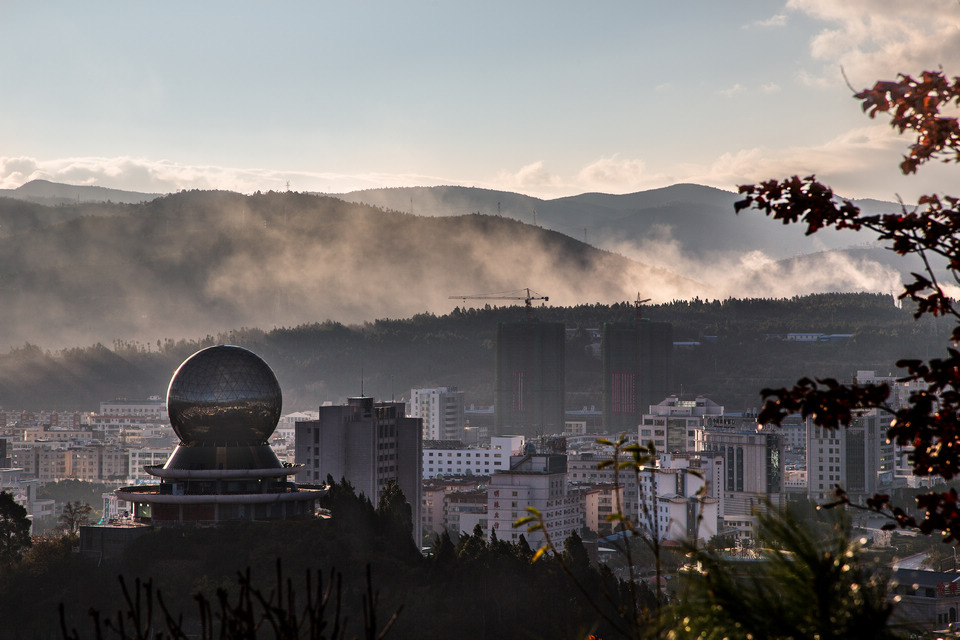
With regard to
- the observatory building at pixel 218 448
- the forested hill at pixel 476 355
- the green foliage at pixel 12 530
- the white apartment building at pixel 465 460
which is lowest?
the white apartment building at pixel 465 460

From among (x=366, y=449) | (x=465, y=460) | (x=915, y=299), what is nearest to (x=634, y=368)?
(x=465, y=460)

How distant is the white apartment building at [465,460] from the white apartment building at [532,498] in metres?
32.5

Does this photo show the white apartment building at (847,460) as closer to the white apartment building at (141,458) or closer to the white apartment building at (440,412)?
the white apartment building at (141,458)

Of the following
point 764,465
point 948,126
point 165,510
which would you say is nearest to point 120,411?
point 764,465

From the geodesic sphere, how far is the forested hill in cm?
13054

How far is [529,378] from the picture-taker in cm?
15112

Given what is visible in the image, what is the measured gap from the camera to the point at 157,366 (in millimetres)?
183750

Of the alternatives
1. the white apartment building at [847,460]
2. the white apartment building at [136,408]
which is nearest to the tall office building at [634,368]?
the white apartment building at [136,408]

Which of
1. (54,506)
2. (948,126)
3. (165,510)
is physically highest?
(948,126)

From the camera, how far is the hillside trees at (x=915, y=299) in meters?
7.12

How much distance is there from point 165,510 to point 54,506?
60369 millimetres

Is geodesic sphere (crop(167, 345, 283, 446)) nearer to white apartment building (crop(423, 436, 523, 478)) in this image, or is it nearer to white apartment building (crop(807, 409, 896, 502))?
white apartment building (crop(807, 409, 896, 502))

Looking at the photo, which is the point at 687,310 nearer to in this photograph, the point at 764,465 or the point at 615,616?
the point at 764,465

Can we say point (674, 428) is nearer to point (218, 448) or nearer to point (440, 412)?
point (440, 412)
